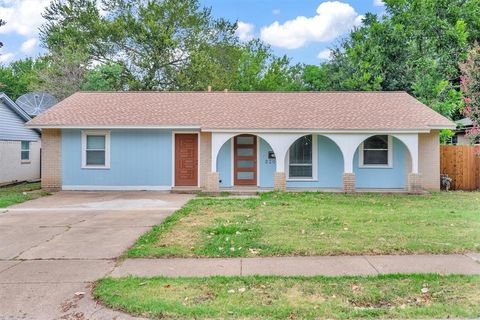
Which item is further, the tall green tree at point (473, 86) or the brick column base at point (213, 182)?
the brick column base at point (213, 182)

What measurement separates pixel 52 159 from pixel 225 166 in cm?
686

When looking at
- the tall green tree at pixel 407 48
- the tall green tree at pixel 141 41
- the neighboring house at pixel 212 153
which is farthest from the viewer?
the tall green tree at pixel 141 41

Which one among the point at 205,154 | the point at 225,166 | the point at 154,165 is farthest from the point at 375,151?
the point at 154,165

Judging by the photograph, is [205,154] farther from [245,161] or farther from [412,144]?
[412,144]

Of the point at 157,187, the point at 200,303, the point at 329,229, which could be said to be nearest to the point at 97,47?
the point at 157,187

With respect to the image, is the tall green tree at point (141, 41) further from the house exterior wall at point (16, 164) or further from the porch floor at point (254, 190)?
the porch floor at point (254, 190)

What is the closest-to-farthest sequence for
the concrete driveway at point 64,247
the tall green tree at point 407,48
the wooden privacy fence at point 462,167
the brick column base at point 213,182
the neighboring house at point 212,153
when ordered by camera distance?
the concrete driveway at point 64,247, the brick column base at point 213,182, the neighboring house at point 212,153, the wooden privacy fence at point 462,167, the tall green tree at point 407,48

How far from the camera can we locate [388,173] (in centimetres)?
1555

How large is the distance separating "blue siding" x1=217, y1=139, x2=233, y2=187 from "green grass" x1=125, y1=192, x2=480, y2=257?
3.07 meters

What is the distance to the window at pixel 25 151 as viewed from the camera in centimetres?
2134

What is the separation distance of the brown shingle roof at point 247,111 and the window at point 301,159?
0.93 m

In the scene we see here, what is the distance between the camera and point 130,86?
30.6 meters

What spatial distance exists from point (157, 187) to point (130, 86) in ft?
55.9

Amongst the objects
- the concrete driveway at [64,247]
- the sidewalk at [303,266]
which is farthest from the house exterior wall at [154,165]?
the sidewalk at [303,266]
